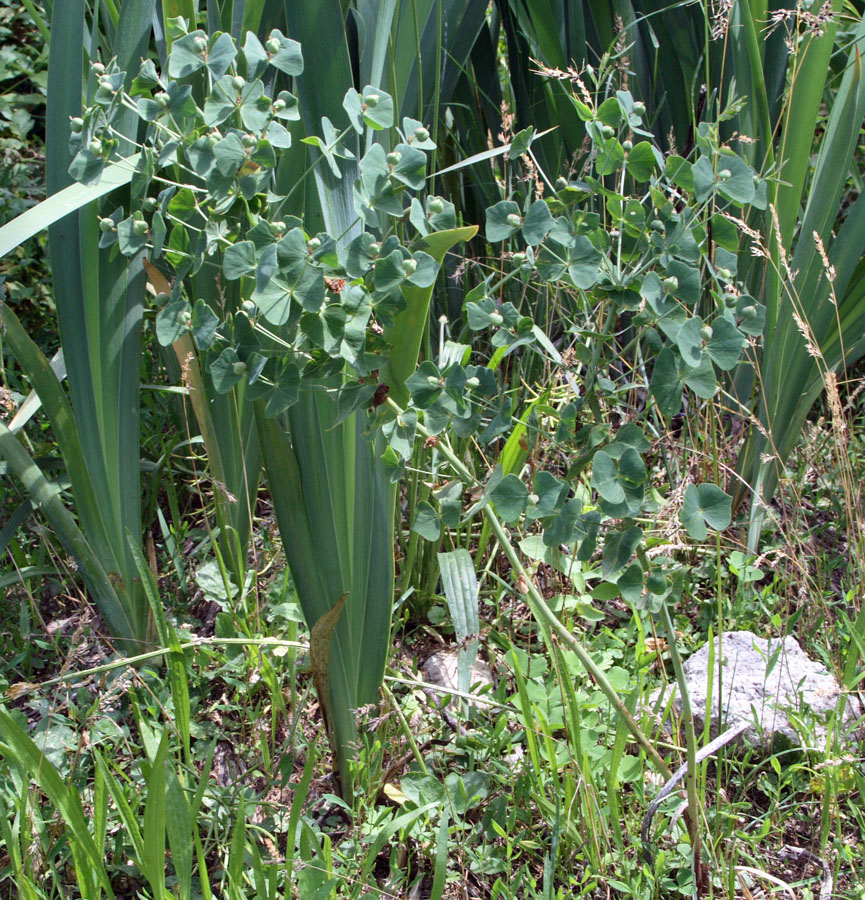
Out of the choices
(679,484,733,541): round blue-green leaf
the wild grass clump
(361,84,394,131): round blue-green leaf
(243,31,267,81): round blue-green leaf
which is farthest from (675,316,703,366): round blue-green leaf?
(243,31,267,81): round blue-green leaf

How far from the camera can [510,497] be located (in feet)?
3.00

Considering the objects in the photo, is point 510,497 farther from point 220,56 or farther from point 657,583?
point 220,56

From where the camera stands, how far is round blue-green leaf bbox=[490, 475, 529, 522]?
0.91 m

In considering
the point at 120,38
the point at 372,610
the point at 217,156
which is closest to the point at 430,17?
the point at 120,38

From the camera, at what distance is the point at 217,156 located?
2.84 ft

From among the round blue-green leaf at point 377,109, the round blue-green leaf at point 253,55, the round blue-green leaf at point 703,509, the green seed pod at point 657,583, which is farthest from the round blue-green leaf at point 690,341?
the round blue-green leaf at point 253,55

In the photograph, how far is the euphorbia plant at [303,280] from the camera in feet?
2.90

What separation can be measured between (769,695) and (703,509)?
53 centimetres

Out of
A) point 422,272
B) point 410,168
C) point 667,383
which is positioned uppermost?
point 410,168

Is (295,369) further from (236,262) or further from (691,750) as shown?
(691,750)

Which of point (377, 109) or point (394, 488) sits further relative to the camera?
point (394, 488)

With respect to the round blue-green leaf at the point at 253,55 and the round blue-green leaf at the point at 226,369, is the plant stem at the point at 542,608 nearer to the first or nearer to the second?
Result: the round blue-green leaf at the point at 226,369

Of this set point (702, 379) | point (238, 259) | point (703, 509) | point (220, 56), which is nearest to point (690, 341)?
point (702, 379)

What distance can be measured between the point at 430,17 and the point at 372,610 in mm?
887
